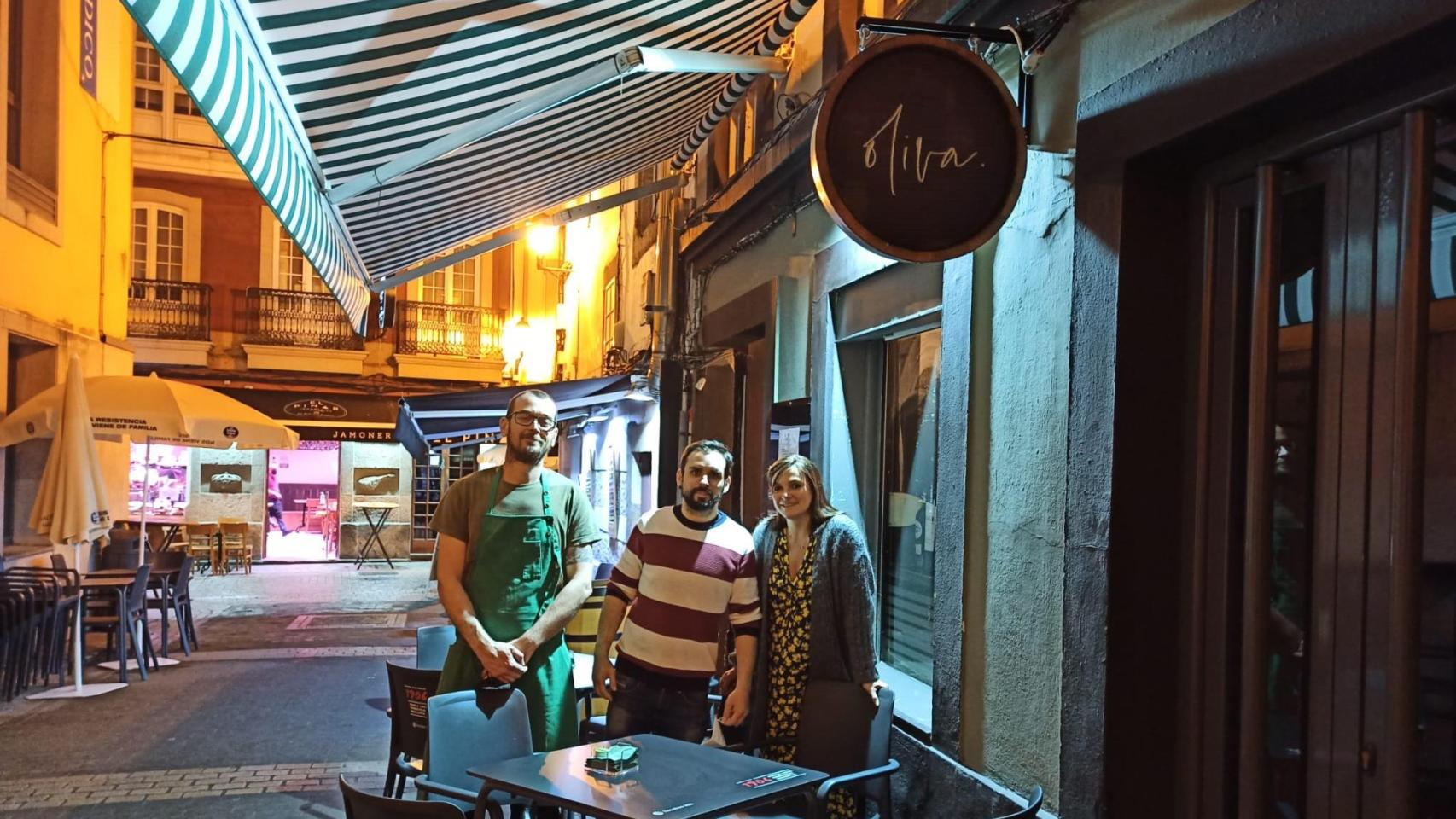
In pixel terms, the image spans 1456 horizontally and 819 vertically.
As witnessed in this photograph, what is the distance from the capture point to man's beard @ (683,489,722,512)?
4.61m

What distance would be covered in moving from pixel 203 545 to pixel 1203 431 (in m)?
22.0

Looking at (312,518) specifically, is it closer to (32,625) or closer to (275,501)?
(275,501)

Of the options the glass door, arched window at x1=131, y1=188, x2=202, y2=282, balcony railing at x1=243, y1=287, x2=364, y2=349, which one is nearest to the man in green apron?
the glass door

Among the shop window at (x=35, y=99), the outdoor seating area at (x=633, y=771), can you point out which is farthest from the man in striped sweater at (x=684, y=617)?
the shop window at (x=35, y=99)

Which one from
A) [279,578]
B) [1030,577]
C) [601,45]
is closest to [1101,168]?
[1030,577]

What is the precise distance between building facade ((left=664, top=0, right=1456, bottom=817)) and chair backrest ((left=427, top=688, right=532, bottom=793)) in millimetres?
1737

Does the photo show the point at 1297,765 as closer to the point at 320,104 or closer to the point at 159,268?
the point at 320,104

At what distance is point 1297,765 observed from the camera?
296cm

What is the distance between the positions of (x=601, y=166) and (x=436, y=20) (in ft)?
13.6

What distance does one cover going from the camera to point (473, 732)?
155 inches

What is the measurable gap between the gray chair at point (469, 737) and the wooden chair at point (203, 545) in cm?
1897

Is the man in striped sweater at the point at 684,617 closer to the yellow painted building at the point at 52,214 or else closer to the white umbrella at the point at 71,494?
the white umbrella at the point at 71,494

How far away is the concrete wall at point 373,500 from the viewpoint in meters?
24.3

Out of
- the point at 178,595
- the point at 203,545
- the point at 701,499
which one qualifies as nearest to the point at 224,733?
the point at 178,595
